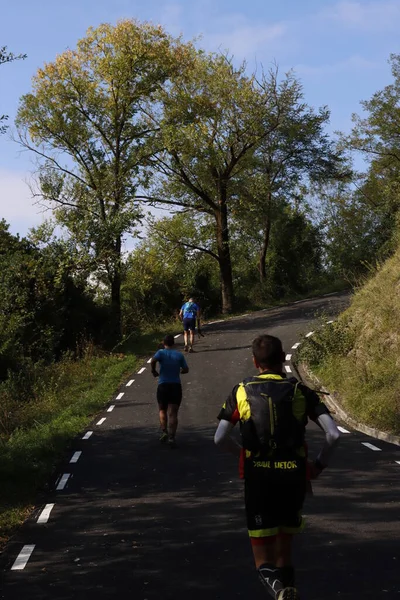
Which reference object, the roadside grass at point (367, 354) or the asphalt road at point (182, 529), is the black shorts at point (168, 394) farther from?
the roadside grass at point (367, 354)

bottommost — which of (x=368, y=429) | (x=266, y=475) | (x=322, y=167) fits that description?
(x=368, y=429)

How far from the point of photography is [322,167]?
42.6m

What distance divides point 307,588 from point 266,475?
166cm

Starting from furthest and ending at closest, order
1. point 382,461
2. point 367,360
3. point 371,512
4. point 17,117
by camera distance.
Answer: point 17,117, point 367,360, point 382,461, point 371,512

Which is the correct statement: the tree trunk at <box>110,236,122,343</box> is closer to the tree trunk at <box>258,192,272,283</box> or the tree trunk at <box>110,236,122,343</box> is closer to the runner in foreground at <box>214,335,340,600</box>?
the tree trunk at <box>258,192,272,283</box>

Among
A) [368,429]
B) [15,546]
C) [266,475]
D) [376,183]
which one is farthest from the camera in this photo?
[376,183]

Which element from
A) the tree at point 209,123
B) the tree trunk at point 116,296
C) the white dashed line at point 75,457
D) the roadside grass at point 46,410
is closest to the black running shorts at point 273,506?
the roadside grass at point 46,410

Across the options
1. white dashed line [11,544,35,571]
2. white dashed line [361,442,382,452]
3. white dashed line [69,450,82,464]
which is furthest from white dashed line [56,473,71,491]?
white dashed line [361,442,382,452]

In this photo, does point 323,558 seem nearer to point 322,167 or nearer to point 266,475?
point 266,475

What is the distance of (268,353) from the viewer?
4797 millimetres

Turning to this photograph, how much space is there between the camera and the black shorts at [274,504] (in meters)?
4.63

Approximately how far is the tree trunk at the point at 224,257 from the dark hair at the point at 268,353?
3569cm

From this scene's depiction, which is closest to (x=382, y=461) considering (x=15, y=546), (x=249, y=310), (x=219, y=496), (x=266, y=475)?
(x=219, y=496)

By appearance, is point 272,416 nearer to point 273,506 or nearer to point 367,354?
point 273,506
